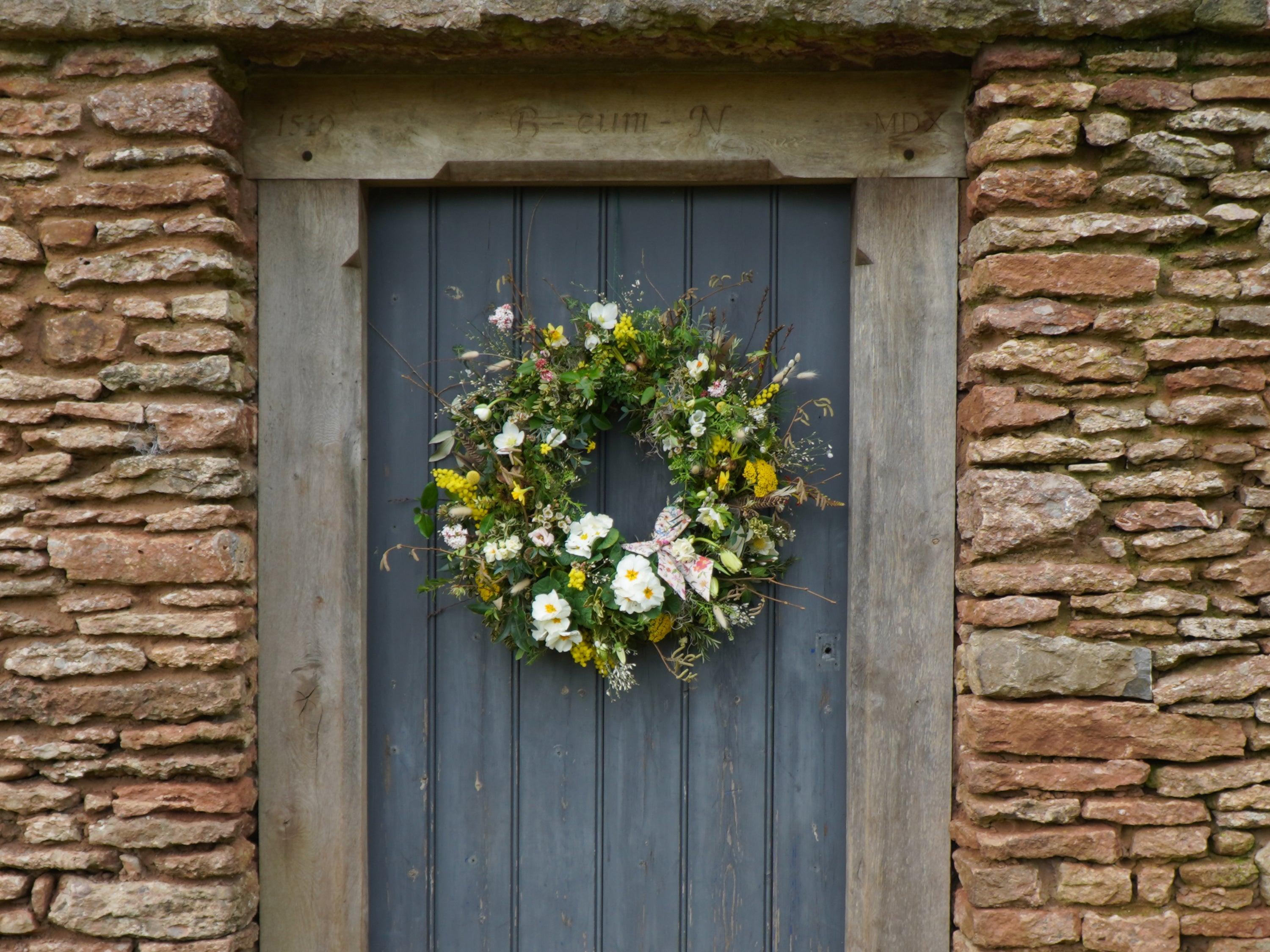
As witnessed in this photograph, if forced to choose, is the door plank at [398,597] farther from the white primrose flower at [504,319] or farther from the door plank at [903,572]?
the door plank at [903,572]

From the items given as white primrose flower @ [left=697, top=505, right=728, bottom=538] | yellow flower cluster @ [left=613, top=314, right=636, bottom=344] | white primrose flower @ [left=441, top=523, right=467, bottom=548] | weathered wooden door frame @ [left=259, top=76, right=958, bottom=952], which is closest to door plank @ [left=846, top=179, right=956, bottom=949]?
weathered wooden door frame @ [left=259, top=76, right=958, bottom=952]

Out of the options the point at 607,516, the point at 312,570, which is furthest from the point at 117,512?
the point at 607,516

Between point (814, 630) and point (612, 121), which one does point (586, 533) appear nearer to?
point (814, 630)

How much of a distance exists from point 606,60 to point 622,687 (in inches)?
61.7

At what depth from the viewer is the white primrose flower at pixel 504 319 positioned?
219cm

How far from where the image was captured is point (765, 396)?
2129mm

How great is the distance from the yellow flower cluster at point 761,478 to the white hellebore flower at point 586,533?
1.18 ft

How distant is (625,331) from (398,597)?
92cm

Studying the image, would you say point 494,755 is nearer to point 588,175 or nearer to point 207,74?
point 588,175

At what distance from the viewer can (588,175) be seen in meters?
2.20

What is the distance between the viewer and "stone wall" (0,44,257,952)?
1940mm

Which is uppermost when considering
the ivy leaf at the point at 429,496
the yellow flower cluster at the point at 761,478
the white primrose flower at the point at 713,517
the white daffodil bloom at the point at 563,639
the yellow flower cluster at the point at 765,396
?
the yellow flower cluster at the point at 765,396

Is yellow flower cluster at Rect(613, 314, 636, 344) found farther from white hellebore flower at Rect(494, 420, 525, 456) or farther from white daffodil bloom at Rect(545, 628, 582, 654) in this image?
white daffodil bloom at Rect(545, 628, 582, 654)

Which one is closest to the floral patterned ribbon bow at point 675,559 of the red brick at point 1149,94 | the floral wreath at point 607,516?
the floral wreath at point 607,516
